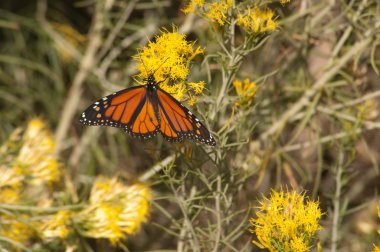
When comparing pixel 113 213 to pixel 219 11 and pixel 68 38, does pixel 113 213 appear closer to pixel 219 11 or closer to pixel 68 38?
pixel 219 11

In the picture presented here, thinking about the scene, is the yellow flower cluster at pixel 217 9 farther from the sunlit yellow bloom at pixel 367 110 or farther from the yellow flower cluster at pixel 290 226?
the sunlit yellow bloom at pixel 367 110

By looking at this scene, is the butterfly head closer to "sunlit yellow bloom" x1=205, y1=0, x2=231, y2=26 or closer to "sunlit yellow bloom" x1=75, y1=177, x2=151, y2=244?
"sunlit yellow bloom" x1=205, y1=0, x2=231, y2=26

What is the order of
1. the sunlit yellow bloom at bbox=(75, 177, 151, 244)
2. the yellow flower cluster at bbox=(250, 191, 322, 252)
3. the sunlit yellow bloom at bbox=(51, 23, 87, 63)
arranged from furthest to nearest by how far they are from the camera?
1. the sunlit yellow bloom at bbox=(51, 23, 87, 63)
2. the sunlit yellow bloom at bbox=(75, 177, 151, 244)
3. the yellow flower cluster at bbox=(250, 191, 322, 252)

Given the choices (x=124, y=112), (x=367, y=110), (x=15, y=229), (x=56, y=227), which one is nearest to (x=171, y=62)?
(x=124, y=112)

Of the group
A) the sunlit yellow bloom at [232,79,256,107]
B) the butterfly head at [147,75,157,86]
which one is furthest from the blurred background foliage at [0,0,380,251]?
the butterfly head at [147,75,157,86]

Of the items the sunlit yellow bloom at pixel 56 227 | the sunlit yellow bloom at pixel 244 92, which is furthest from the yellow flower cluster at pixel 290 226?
the sunlit yellow bloom at pixel 56 227

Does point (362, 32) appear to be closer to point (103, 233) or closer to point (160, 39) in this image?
point (160, 39)
